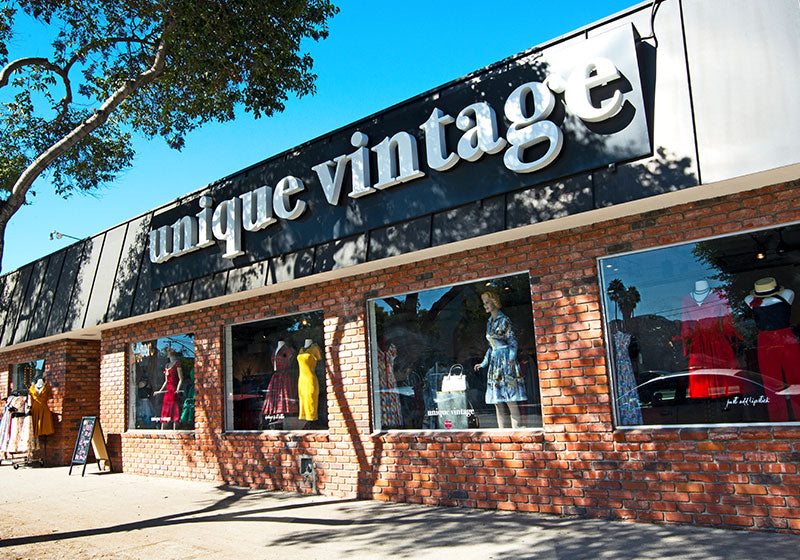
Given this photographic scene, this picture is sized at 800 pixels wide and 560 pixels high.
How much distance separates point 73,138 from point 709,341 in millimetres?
7840

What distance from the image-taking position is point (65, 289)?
1299 centimetres

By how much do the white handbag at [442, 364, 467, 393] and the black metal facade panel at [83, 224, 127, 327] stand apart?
715 centimetres

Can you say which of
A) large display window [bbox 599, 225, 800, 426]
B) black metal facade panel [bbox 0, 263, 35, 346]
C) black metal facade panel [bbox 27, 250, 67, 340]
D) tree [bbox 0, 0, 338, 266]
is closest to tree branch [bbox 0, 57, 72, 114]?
tree [bbox 0, 0, 338, 266]

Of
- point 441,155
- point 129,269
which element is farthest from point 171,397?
point 441,155

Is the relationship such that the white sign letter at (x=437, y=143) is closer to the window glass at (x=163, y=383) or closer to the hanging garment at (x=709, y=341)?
the hanging garment at (x=709, y=341)

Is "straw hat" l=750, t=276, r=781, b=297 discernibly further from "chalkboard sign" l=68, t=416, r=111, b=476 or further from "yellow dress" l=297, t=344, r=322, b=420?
"chalkboard sign" l=68, t=416, r=111, b=476

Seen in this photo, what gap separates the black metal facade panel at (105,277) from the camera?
11.6 metres

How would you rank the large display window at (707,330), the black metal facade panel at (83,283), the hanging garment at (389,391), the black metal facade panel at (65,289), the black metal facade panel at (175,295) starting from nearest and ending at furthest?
1. the large display window at (707,330)
2. the hanging garment at (389,391)
3. the black metal facade panel at (175,295)
4. the black metal facade panel at (83,283)
5. the black metal facade panel at (65,289)

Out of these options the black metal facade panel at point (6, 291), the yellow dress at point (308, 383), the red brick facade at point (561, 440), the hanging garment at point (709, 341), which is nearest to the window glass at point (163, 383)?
the red brick facade at point (561, 440)

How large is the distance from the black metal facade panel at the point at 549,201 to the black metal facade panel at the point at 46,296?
36.2 ft

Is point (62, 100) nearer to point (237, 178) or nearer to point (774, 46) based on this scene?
point (237, 178)

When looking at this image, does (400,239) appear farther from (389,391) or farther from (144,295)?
(144,295)

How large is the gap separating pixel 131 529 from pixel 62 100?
23.2 ft

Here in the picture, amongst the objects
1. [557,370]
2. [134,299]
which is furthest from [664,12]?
[134,299]
